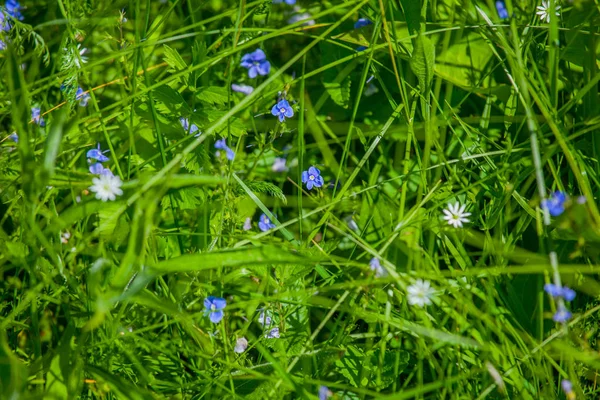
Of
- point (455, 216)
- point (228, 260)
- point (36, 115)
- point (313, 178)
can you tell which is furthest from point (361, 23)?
point (228, 260)

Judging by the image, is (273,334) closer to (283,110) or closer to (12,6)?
(283,110)

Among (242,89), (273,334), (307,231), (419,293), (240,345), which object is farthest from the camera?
(242,89)

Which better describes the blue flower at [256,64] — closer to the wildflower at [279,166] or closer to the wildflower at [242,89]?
the wildflower at [242,89]

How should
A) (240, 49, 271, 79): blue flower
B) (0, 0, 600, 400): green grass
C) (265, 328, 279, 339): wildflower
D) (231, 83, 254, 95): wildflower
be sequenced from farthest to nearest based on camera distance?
(231, 83, 254, 95): wildflower, (240, 49, 271, 79): blue flower, (265, 328, 279, 339): wildflower, (0, 0, 600, 400): green grass

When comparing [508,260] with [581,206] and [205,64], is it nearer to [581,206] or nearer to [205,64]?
[581,206]

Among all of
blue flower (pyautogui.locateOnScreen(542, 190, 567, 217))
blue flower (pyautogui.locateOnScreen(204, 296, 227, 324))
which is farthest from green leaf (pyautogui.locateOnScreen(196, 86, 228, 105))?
blue flower (pyautogui.locateOnScreen(542, 190, 567, 217))

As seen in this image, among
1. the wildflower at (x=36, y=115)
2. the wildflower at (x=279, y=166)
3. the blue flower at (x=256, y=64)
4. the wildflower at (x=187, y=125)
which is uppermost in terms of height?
the blue flower at (x=256, y=64)

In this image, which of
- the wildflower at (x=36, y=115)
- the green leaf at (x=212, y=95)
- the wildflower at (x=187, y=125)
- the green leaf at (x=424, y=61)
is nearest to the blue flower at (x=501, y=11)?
the green leaf at (x=424, y=61)

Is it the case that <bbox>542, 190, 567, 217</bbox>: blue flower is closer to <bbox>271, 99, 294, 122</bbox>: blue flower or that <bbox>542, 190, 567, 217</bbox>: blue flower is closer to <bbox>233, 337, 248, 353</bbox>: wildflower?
<bbox>271, 99, 294, 122</bbox>: blue flower
